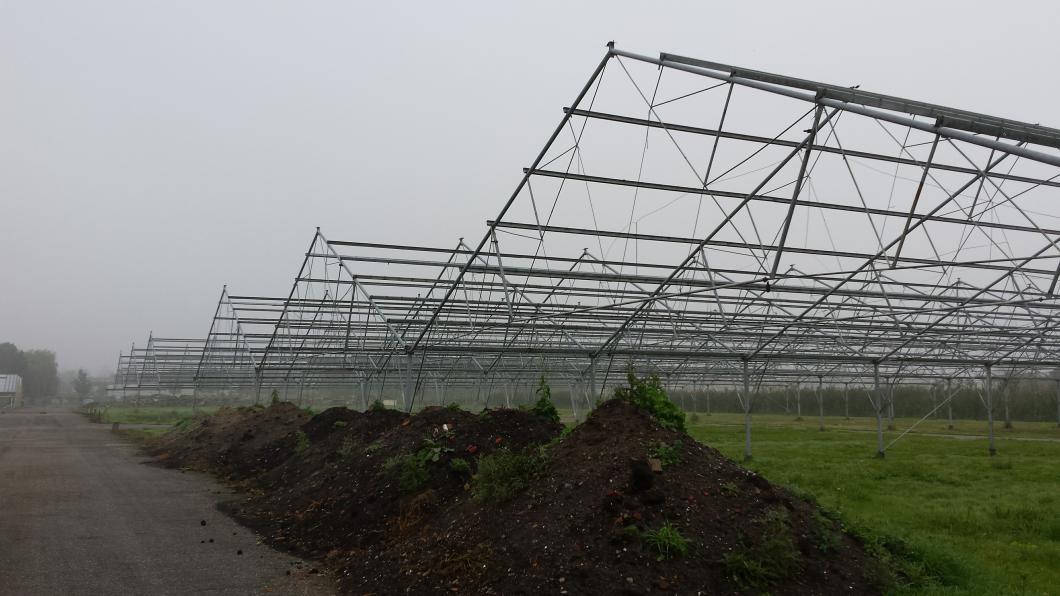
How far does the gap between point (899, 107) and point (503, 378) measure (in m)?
30.7

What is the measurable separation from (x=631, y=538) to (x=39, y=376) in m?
159

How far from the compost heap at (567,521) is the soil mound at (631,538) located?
15 millimetres

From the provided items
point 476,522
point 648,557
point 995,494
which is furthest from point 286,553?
point 995,494

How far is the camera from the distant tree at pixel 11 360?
132000mm

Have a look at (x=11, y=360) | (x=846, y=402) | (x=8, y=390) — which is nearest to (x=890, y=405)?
(x=846, y=402)

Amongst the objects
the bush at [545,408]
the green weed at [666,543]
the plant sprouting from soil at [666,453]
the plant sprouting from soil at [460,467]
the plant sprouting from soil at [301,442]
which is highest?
the bush at [545,408]

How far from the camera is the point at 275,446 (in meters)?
18.3

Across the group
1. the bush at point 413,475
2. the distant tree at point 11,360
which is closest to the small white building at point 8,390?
the distant tree at point 11,360

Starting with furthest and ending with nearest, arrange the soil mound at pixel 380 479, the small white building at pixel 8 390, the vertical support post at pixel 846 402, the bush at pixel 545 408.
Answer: the small white building at pixel 8 390 < the vertical support post at pixel 846 402 < the bush at pixel 545 408 < the soil mound at pixel 380 479

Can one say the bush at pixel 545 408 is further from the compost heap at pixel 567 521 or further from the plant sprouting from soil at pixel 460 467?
the plant sprouting from soil at pixel 460 467

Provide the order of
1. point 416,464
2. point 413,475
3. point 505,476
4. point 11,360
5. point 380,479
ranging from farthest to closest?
point 11,360
point 380,479
point 416,464
point 413,475
point 505,476

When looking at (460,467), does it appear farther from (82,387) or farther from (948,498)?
(82,387)

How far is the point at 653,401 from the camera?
9477 millimetres

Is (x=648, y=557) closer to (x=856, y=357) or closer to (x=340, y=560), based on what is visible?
(x=340, y=560)
